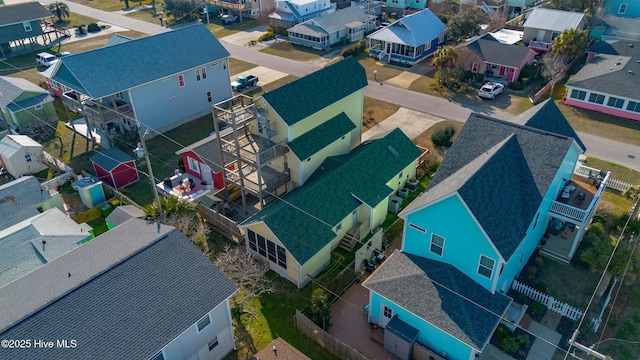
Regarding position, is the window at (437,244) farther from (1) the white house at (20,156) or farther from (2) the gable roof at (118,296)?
(1) the white house at (20,156)

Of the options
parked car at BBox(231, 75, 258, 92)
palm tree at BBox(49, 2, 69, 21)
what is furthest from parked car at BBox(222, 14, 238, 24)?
parked car at BBox(231, 75, 258, 92)

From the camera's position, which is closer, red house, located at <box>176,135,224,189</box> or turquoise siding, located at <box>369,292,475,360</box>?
turquoise siding, located at <box>369,292,475,360</box>

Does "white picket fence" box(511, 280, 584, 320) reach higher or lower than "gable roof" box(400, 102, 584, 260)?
lower

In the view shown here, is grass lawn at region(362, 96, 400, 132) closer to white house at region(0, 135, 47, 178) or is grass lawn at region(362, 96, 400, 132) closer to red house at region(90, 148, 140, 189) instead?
red house at region(90, 148, 140, 189)

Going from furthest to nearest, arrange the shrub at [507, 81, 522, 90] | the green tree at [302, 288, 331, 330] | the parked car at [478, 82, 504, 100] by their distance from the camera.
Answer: the shrub at [507, 81, 522, 90]
the parked car at [478, 82, 504, 100]
the green tree at [302, 288, 331, 330]

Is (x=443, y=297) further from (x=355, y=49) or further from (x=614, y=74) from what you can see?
(x=355, y=49)

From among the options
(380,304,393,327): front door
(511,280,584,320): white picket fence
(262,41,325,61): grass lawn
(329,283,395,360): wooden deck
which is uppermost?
(262,41,325,61): grass lawn

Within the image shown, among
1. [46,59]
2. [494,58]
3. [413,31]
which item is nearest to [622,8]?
[494,58]
